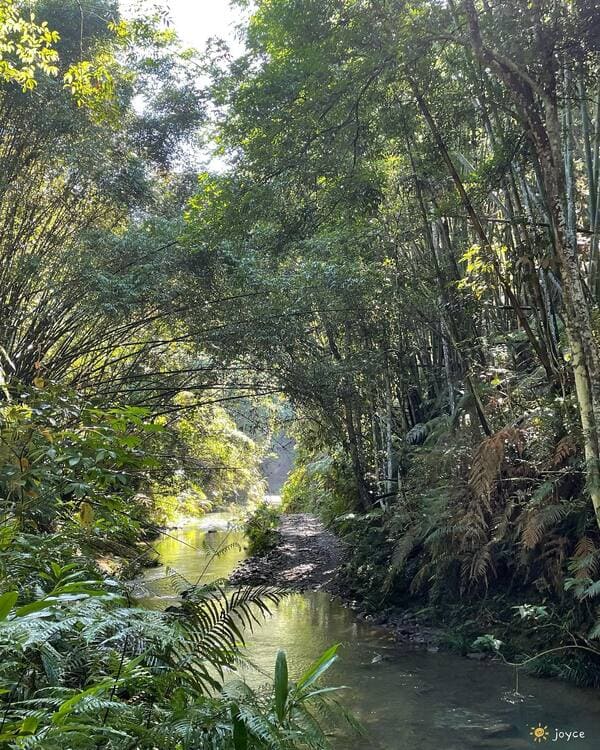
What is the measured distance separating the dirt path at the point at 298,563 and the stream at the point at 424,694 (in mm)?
1428

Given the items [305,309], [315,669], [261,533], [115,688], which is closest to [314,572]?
[261,533]

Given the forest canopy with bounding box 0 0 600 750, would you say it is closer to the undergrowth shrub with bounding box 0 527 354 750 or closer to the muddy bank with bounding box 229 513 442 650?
the undergrowth shrub with bounding box 0 527 354 750

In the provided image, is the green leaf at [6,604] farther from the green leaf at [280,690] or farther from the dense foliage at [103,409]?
the green leaf at [280,690]

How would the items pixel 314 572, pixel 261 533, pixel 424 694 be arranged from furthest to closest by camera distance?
pixel 261 533, pixel 314 572, pixel 424 694

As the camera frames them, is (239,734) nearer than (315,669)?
Yes

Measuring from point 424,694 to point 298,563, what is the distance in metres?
5.17

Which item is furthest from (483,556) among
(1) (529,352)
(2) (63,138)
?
(2) (63,138)

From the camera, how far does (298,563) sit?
927 cm

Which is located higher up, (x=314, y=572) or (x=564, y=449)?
(x=564, y=449)

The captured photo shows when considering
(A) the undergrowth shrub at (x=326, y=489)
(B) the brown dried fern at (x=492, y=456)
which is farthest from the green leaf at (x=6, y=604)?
(A) the undergrowth shrub at (x=326, y=489)

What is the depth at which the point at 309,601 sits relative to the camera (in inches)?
280

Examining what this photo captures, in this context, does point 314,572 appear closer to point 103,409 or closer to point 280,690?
point 103,409

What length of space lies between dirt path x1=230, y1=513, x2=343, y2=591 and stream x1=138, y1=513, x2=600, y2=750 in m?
1.43

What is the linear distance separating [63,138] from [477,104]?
14.8ft
